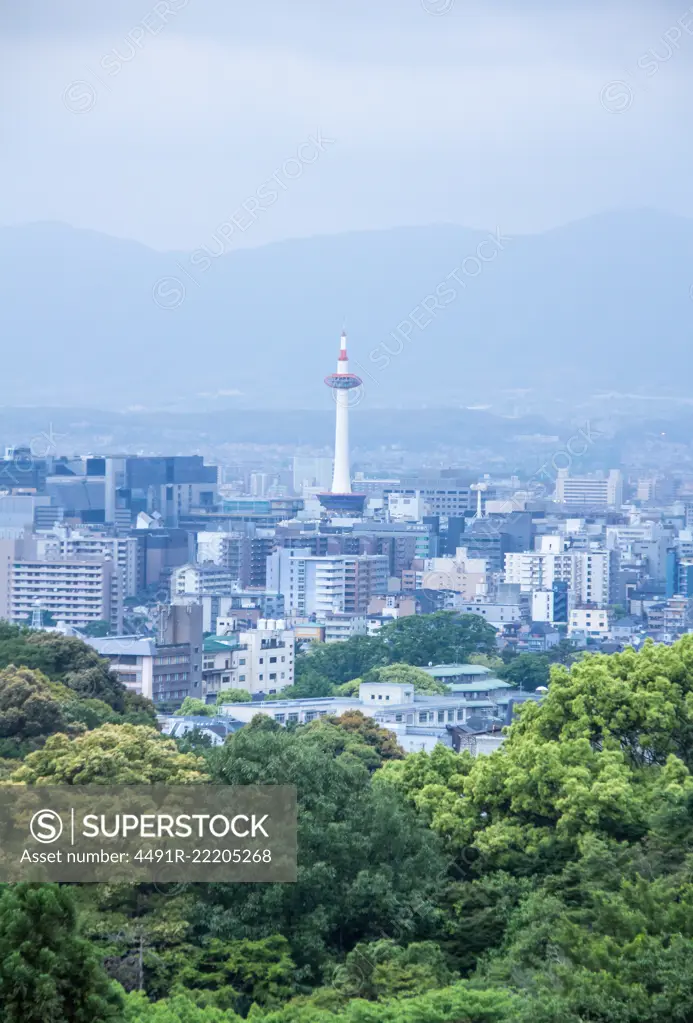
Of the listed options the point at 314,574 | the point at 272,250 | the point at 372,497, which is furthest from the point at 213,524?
the point at 272,250

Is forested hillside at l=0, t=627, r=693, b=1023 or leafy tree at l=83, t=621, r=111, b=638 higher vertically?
forested hillside at l=0, t=627, r=693, b=1023

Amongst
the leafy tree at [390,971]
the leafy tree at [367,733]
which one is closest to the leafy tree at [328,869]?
the leafy tree at [390,971]

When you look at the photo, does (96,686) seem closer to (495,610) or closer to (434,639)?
(434,639)

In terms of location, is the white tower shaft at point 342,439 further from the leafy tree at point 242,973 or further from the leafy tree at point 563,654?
the leafy tree at point 242,973

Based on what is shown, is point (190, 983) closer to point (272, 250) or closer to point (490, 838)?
point (490, 838)

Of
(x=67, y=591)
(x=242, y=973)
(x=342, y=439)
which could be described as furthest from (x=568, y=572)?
(x=242, y=973)

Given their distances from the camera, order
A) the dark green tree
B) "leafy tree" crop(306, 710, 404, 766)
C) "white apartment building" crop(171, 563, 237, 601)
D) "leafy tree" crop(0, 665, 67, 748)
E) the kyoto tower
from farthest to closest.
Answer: the kyoto tower → "white apartment building" crop(171, 563, 237, 601) → the dark green tree → "leafy tree" crop(306, 710, 404, 766) → "leafy tree" crop(0, 665, 67, 748)

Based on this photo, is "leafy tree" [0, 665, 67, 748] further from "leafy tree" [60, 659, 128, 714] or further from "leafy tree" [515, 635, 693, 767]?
"leafy tree" [515, 635, 693, 767]

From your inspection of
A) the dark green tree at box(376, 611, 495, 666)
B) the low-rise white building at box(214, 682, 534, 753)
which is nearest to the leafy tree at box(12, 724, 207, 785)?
the low-rise white building at box(214, 682, 534, 753)
